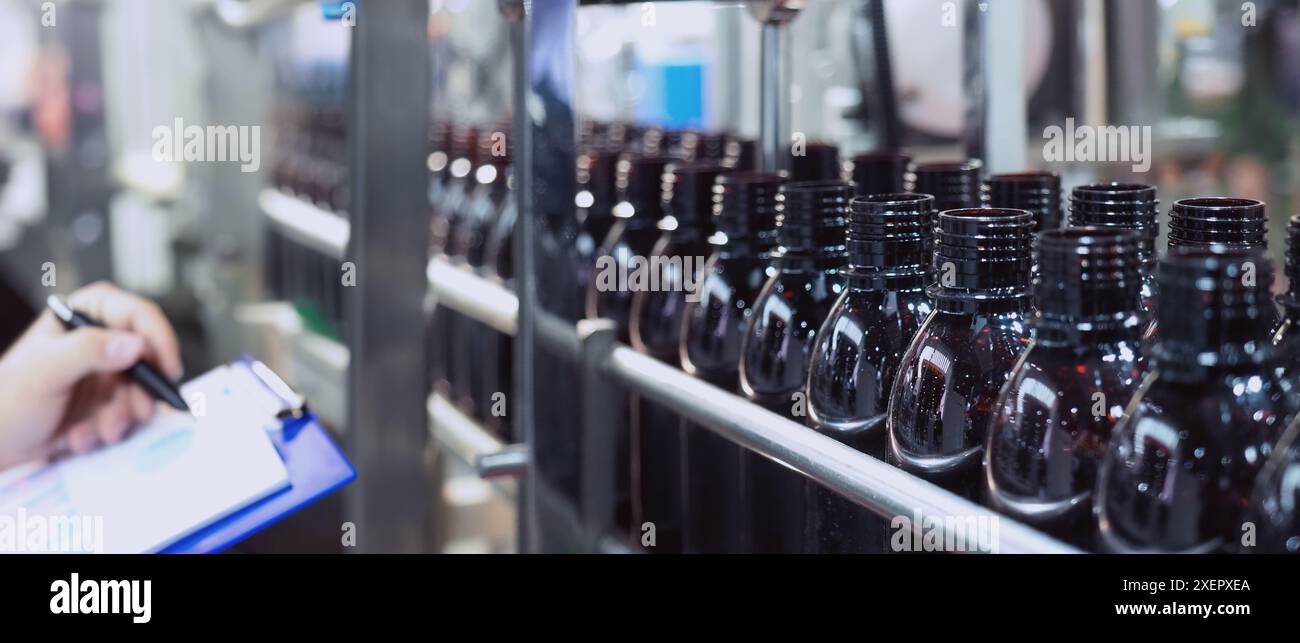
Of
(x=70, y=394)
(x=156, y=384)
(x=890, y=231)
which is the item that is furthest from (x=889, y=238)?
(x=70, y=394)

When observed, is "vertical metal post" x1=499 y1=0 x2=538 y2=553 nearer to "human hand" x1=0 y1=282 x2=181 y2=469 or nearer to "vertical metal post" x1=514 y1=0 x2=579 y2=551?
"vertical metal post" x1=514 y1=0 x2=579 y2=551

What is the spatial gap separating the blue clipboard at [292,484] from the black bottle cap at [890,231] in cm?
42

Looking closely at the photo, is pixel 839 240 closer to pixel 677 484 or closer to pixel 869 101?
pixel 677 484

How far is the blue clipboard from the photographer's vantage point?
2.96 ft

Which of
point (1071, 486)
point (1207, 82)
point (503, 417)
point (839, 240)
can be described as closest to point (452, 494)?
point (503, 417)

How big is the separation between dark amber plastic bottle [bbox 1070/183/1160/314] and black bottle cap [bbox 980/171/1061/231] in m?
0.08

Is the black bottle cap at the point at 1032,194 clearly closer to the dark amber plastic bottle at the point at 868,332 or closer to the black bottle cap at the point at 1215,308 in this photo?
the dark amber plastic bottle at the point at 868,332

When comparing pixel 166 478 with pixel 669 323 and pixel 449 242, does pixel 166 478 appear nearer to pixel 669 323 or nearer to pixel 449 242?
pixel 669 323

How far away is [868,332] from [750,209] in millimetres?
205

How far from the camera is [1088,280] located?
23.8 inches

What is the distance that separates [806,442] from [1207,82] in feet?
12.4

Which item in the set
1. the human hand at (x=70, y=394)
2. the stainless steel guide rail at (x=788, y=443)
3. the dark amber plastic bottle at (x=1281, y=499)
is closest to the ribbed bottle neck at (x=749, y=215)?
the stainless steel guide rail at (x=788, y=443)

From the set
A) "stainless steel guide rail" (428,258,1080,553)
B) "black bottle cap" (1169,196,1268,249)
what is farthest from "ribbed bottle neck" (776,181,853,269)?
"black bottle cap" (1169,196,1268,249)

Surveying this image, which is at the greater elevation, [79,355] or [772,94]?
[772,94]
